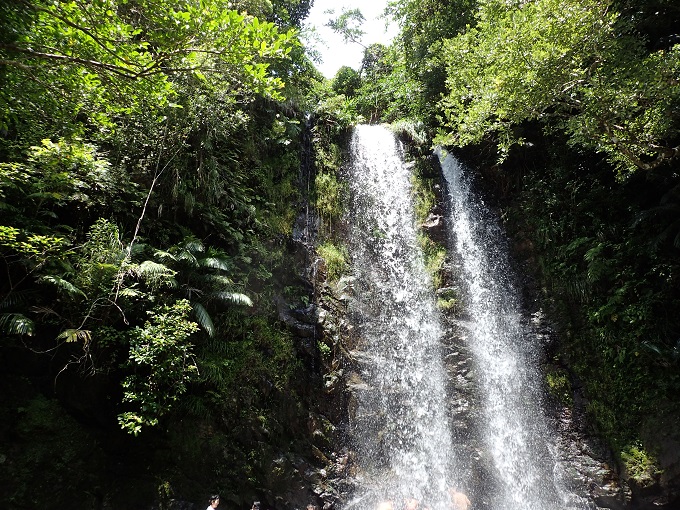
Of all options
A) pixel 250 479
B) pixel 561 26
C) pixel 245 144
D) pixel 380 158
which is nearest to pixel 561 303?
pixel 561 26

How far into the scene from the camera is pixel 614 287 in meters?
8.16

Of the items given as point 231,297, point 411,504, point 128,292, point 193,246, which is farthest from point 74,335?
point 411,504

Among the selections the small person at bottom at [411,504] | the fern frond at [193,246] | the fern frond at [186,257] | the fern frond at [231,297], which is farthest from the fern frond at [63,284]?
the small person at bottom at [411,504]

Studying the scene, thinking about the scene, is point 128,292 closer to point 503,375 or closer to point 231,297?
point 231,297

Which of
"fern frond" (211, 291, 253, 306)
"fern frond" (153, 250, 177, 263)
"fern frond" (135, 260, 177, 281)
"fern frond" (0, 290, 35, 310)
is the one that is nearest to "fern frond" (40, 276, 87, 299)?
"fern frond" (0, 290, 35, 310)

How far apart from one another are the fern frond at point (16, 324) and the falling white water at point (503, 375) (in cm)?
839

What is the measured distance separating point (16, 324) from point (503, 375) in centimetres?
922

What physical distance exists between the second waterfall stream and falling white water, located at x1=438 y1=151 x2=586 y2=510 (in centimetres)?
2

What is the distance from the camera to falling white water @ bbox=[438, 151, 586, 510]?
7.56 m

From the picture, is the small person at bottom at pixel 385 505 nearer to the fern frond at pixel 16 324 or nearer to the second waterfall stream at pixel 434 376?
the second waterfall stream at pixel 434 376

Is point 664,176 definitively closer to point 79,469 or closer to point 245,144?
point 245,144

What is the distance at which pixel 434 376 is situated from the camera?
891cm

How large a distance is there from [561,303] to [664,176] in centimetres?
345

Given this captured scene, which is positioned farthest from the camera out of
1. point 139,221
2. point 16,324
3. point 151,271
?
point 139,221
